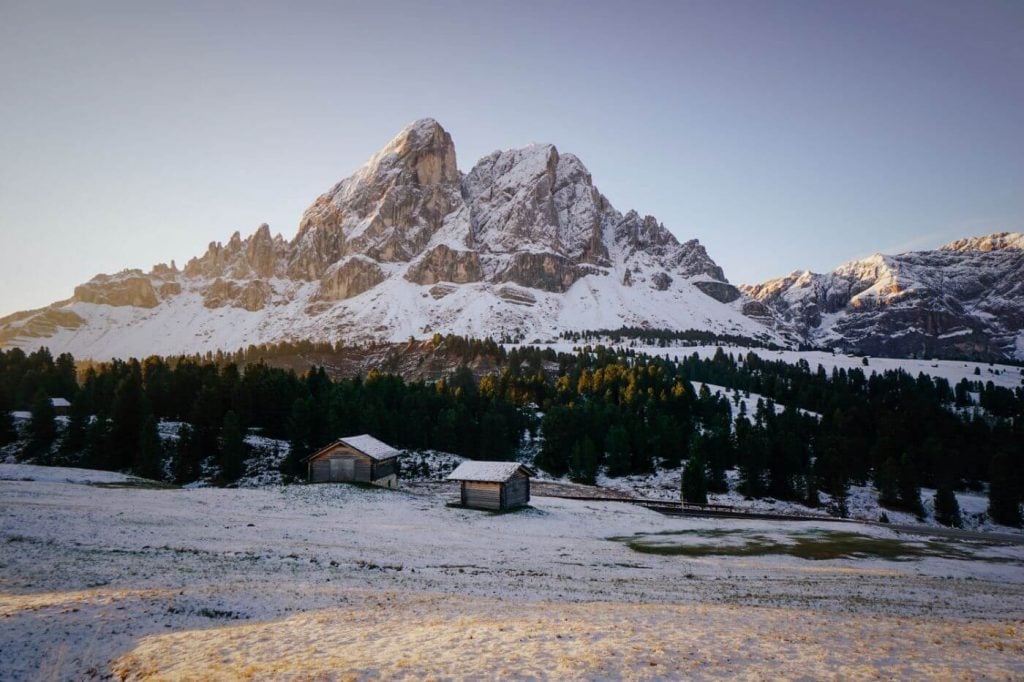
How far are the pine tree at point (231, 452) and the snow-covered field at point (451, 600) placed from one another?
25.5m

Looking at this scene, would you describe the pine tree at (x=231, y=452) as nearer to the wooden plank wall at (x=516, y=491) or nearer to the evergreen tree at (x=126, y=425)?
the evergreen tree at (x=126, y=425)

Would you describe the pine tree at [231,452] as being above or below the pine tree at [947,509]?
above

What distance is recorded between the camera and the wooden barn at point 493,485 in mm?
52656

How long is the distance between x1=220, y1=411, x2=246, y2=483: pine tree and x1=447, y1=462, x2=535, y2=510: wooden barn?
32.5 meters

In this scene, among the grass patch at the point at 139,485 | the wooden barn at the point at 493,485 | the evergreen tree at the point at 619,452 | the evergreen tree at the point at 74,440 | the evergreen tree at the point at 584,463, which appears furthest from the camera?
the evergreen tree at the point at 619,452

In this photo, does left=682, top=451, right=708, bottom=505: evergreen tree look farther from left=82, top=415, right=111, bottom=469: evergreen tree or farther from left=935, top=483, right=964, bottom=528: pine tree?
left=82, top=415, right=111, bottom=469: evergreen tree

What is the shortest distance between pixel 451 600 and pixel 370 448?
44225mm

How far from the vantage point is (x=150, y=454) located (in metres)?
66.1

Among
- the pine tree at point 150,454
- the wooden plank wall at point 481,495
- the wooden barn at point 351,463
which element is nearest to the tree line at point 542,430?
the pine tree at point 150,454

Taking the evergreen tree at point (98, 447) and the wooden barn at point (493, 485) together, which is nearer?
the wooden barn at point (493, 485)

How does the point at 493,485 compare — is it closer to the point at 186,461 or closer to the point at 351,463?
A: the point at 351,463

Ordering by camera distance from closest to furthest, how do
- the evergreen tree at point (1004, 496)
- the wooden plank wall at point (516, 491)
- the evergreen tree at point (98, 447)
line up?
the wooden plank wall at point (516, 491) < the evergreen tree at point (98, 447) < the evergreen tree at point (1004, 496)

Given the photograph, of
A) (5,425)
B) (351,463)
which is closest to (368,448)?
(351,463)

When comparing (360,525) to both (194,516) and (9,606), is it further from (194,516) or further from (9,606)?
(9,606)
